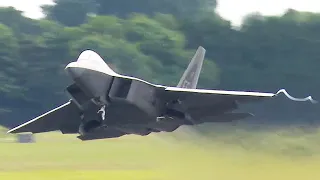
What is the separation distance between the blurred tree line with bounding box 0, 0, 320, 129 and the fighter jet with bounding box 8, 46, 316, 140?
17805 millimetres

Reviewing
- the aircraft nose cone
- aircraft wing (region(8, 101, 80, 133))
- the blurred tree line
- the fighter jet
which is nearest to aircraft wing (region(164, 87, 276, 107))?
the fighter jet

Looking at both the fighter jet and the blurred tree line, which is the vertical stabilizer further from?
the blurred tree line

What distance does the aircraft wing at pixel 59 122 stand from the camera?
2164cm

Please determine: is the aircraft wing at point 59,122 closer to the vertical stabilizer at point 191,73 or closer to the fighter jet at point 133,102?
the fighter jet at point 133,102

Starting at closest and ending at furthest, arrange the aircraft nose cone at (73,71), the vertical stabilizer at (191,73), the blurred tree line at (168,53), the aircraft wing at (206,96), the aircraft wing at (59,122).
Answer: the aircraft nose cone at (73,71) < the aircraft wing at (206,96) < the aircraft wing at (59,122) < the vertical stabilizer at (191,73) < the blurred tree line at (168,53)

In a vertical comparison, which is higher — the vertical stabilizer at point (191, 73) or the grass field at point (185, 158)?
the vertical stabilizer at point (191, 73)

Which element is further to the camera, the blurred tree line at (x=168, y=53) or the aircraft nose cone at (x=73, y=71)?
the blurred tree line at (x=168, y=53)

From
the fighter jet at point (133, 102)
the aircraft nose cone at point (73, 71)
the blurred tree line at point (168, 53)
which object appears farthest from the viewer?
the blurred tree line at point (168, 53)

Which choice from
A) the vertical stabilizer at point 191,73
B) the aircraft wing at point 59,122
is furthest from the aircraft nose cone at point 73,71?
the vertical stabilizer at point 191,73

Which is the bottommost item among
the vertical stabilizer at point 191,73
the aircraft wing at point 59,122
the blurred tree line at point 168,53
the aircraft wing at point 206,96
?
the aircraft wing at point 59,122

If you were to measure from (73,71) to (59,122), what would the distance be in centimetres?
420

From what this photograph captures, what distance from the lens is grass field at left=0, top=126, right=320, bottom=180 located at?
22.7 m

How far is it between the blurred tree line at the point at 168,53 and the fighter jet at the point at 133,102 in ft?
58.4

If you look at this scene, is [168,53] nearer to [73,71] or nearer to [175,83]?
[175,83]
